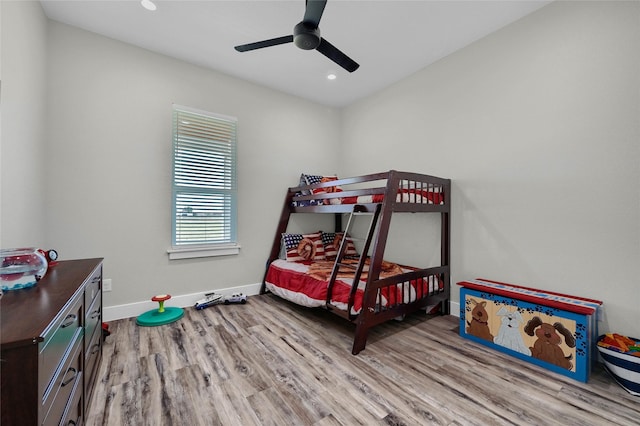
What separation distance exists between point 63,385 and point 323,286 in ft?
5.98

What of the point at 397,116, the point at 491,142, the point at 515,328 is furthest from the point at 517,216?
the point at 397,116

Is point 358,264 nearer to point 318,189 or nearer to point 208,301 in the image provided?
point 318,189

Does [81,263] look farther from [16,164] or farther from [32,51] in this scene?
[32,51]

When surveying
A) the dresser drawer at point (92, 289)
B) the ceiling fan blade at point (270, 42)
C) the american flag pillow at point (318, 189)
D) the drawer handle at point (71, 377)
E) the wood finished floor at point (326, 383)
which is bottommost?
the wood finished floor at point (326, 383)

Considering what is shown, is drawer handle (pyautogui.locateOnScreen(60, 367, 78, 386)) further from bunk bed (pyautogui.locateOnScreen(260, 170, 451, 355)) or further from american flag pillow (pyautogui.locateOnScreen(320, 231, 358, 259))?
american flag pillow (pyautogui.locateOnScreen(320, 231, 358, 259))

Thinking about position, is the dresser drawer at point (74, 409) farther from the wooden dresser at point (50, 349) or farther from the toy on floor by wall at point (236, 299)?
the toy on floor by wall at point (236, 299)

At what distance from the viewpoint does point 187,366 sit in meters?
1.88

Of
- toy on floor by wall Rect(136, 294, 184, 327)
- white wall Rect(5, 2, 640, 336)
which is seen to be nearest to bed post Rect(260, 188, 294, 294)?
white wall Rect(5, 2, 640, 336)

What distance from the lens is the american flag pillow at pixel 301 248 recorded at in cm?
342

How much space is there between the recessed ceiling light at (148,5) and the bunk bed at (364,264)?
7.02ft

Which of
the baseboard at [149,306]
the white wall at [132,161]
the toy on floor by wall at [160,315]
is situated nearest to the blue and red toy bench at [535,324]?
the baseboard at [149,306]

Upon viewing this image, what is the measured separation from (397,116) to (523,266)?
2.16 m

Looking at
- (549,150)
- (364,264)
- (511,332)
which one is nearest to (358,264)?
(364,264)

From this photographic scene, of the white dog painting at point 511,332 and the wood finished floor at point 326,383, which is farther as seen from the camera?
the white dog painting at point 511,332
